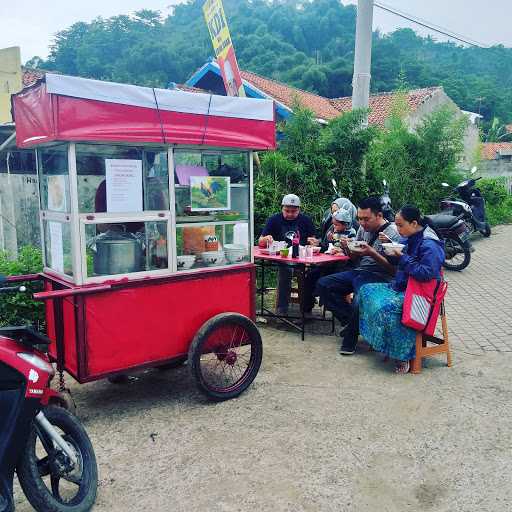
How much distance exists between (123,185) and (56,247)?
72 cm

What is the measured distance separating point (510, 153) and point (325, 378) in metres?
40.1

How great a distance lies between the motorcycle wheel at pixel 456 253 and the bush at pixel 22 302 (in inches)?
264

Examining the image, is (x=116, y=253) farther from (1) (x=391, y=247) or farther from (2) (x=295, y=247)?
(1) (x=391, y=247)

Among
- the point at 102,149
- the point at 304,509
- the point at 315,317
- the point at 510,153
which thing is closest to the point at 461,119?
the point at 315,317

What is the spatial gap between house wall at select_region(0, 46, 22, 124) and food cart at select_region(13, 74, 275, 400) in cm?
1031

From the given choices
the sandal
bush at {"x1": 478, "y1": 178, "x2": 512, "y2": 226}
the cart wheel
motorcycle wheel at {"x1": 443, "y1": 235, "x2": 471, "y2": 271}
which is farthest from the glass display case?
bush at {"x1": 478, "y1": 178, "x2": 512, "y2": 226}

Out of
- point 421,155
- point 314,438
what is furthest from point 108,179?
point 421,155

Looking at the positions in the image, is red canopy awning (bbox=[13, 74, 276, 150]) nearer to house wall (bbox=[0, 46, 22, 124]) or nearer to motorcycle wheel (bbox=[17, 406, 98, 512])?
motorcycle wheel (bbox=[17, 406, 98, 512])

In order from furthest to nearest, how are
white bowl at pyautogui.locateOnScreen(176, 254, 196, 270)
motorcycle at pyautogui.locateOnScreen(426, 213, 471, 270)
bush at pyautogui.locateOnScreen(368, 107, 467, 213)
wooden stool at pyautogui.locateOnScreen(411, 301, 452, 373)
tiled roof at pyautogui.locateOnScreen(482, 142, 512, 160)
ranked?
tiled roof at pyautogui.locateOnScreen(482, 142, 512, 160) < bush at pyautogui.locateOnScreen(368, 107, 467, 213) < motorcycle at pyautogui.locateOnScreen(426, 213, 471, 270) < wooden stool at pyautogui.locateOnScreen(411, 301, 452, 373) < white bowl at pyautogui.locateOnScreen(176, 254, 196, 270)

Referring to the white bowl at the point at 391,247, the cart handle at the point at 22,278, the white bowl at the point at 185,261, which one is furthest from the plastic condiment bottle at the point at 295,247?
the cart handle at the point at 22,278

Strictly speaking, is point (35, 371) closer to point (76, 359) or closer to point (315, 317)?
point (76, 359)

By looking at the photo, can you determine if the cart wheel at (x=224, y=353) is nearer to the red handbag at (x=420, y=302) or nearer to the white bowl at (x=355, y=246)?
the red handbag at (x=420, y=302)

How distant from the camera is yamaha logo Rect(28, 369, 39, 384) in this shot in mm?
2402

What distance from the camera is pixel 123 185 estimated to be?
11.2 feet
